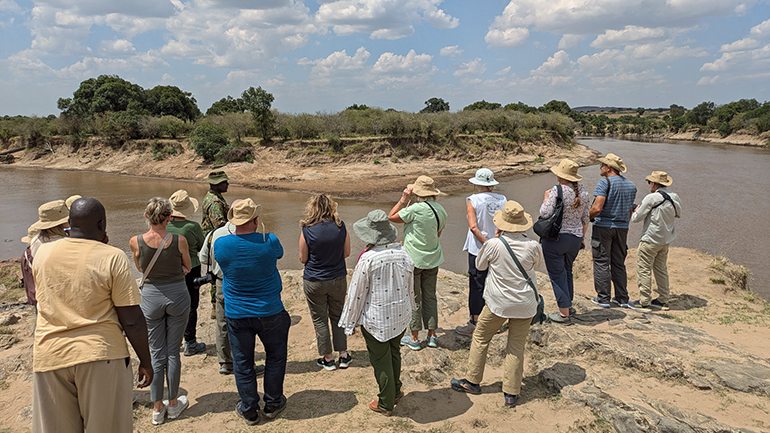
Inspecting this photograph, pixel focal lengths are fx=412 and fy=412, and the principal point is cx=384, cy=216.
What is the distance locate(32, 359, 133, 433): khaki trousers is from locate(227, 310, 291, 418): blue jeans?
39.0 inches

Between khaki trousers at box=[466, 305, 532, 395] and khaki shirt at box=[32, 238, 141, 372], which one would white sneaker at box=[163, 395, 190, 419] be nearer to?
khaki shirt at box=[32, 238, 141, 372]

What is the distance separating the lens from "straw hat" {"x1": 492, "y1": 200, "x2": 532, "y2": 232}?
3604 millimetres

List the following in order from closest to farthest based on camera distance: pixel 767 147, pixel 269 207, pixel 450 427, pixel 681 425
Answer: pixel 681 425, pixel 450 427, pixel 269 207, pixel 767 147

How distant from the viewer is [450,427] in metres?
3.43

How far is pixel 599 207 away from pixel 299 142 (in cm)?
2573

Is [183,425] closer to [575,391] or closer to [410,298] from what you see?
[410,298]

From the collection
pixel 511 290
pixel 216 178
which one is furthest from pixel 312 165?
pixel 511 290

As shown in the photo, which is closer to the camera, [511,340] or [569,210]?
[511,340]

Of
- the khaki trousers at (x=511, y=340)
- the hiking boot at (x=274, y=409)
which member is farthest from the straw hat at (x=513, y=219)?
the hiking boot at (x=274, y=409)

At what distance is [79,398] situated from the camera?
7.80ft


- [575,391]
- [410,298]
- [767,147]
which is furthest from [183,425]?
[767,147]

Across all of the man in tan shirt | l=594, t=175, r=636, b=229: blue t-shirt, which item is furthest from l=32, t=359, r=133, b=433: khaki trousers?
l=594, t=175, r=636, b=229: blue t-shirt

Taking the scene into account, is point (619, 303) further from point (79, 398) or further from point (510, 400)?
point (79, 398)

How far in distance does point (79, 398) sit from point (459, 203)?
16.9 m
